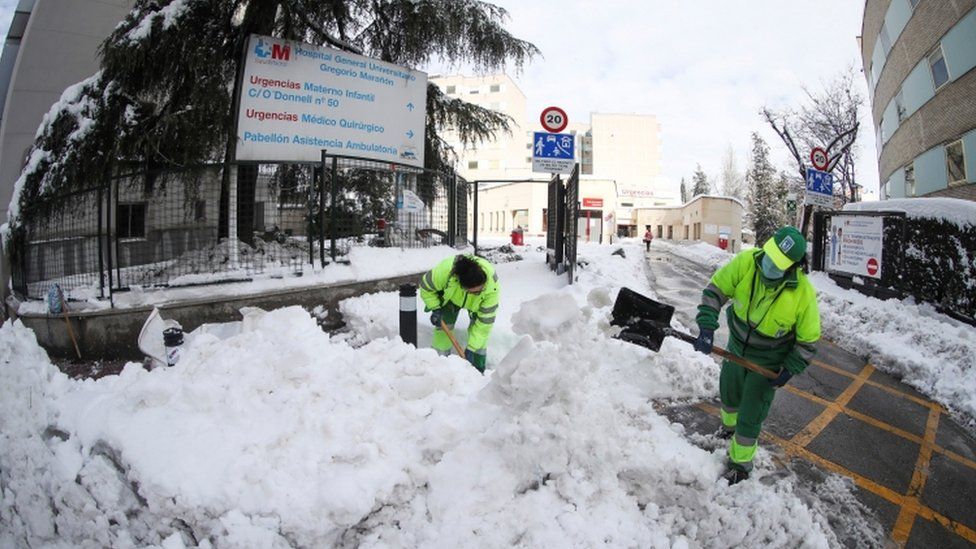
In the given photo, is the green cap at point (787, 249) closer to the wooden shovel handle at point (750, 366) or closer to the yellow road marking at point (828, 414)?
the wooden shovel handle at point (750, 366)

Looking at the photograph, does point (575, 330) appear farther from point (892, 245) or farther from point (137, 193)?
point (892, 245)

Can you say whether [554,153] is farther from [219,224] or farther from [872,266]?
[872,266]

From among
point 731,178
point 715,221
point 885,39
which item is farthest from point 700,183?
point 885,39

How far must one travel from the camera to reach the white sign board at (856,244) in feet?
30.8

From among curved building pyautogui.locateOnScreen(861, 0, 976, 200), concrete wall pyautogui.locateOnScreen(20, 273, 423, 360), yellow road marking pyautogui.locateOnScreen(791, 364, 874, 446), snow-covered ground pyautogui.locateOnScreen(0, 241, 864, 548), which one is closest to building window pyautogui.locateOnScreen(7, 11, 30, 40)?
concrete wall pyautogui.locateOnScreen(20, 273, 423, 360)

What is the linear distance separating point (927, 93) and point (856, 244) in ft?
33.3

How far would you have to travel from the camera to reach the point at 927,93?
50.4 feet

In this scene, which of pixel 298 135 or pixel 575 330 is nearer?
pixel 575 330

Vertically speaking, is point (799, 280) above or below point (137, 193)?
below

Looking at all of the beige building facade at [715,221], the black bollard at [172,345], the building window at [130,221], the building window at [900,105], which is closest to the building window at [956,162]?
the building window at [900,105]

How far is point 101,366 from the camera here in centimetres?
557

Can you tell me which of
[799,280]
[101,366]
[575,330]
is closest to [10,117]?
[101,366]

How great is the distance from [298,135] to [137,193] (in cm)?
248

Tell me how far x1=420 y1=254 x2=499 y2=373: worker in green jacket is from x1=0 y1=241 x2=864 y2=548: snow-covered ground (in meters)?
1.29
